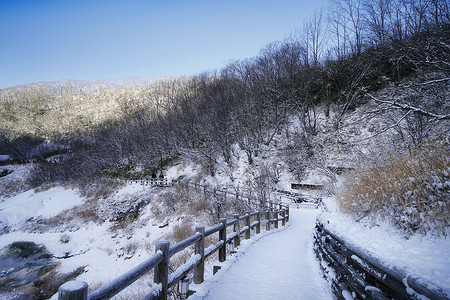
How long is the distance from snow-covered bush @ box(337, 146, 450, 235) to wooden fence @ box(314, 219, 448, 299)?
2.60 ft

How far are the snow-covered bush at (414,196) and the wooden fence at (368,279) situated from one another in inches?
31.1

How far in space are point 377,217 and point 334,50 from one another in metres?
32.6

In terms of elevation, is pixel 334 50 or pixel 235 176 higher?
pixel 334 50

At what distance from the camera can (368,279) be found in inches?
106

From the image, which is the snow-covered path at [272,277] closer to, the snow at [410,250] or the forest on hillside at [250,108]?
the snow at [410,250]

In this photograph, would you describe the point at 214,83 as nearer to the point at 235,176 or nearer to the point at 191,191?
the point at 235,176

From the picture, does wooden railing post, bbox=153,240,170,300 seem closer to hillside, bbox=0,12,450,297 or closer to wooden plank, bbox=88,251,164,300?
wooden plank, bbox=88,251,164,300

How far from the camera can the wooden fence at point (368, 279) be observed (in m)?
1.76

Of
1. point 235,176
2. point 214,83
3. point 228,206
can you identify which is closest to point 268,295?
point 228,206

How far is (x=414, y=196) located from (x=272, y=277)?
3.35m

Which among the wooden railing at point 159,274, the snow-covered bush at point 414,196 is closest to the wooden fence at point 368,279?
the snow-covered bush at point 414,196

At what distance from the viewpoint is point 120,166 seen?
147ft

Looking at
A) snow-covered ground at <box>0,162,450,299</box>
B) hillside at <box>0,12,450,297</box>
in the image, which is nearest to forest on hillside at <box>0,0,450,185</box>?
hillside at <box>0,12,450,297</box>

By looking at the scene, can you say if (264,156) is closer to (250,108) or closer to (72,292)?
(250,108)
